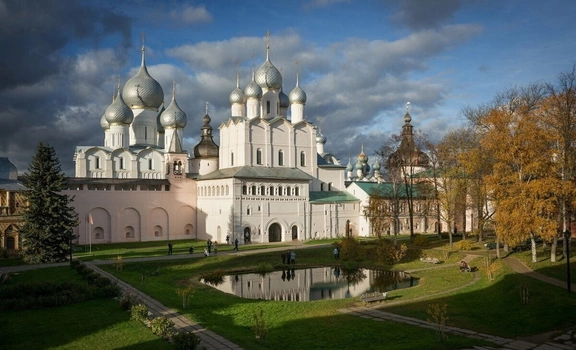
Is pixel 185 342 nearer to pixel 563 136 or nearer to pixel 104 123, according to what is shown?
pixel 563 136

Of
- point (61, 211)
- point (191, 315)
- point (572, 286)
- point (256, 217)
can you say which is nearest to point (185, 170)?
point (256, 217)

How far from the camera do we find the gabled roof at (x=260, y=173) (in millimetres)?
40969

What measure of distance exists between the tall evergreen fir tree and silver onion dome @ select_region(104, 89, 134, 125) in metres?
21.5

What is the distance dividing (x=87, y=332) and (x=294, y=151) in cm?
3402

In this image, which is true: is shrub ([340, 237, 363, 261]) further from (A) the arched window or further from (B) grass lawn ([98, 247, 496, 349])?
(A) the arched window

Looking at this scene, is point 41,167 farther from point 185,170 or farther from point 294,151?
point 294,151

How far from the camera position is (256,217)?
134 ft

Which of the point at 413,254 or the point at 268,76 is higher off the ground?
the point at 268,76

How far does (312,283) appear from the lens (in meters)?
25.1

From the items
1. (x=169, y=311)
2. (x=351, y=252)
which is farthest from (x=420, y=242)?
(x=169, y=311)

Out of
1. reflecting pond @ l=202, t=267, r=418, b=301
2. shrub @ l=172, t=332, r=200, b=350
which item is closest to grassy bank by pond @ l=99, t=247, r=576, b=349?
reflecting pond @ l=202, t=267, r=418, b=301

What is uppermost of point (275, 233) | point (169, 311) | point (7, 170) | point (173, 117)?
point (173, 117)

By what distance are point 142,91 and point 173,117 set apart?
182 inches

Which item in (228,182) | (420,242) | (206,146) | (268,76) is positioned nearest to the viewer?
(420,242)
